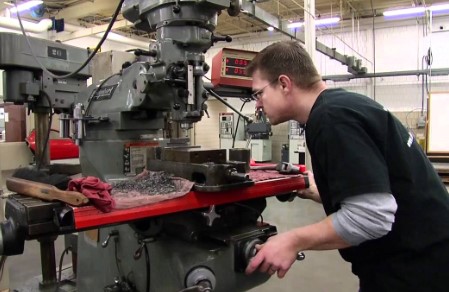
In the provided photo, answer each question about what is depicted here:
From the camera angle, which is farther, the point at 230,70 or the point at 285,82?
the point at 230,70

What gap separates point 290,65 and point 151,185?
498mm

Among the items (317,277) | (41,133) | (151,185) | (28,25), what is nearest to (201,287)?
(151,185)

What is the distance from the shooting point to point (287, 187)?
46.4 inches

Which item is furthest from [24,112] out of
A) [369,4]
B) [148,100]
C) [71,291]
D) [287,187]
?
[369,4]

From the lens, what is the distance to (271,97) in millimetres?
1007

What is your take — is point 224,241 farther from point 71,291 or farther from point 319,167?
point 71,291

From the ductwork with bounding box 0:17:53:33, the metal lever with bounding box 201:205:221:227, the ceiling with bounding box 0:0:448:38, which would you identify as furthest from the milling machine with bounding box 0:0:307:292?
the ceiling with bounding box 0:0:448:38

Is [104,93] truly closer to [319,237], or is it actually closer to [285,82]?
[285,82]

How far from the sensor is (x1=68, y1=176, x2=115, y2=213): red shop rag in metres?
0.78

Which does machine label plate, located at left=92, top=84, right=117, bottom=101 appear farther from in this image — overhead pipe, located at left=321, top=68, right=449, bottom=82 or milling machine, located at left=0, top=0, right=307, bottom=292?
overhead pipe, located at left=321, top=68, right=449, bottom=82

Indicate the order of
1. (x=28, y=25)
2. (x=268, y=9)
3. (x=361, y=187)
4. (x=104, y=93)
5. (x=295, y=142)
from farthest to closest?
(x=295, y=142) → (x=268, y=9) → (x=28, y=25) → (x=104, y=93) → (x=361, y=187)

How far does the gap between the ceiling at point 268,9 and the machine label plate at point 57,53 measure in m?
3.54

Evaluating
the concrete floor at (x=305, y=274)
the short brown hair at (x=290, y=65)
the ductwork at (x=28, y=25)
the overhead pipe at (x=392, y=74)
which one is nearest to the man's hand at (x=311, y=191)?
the short brown hair at (x=290, y=65)

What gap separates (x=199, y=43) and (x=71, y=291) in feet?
4.49
